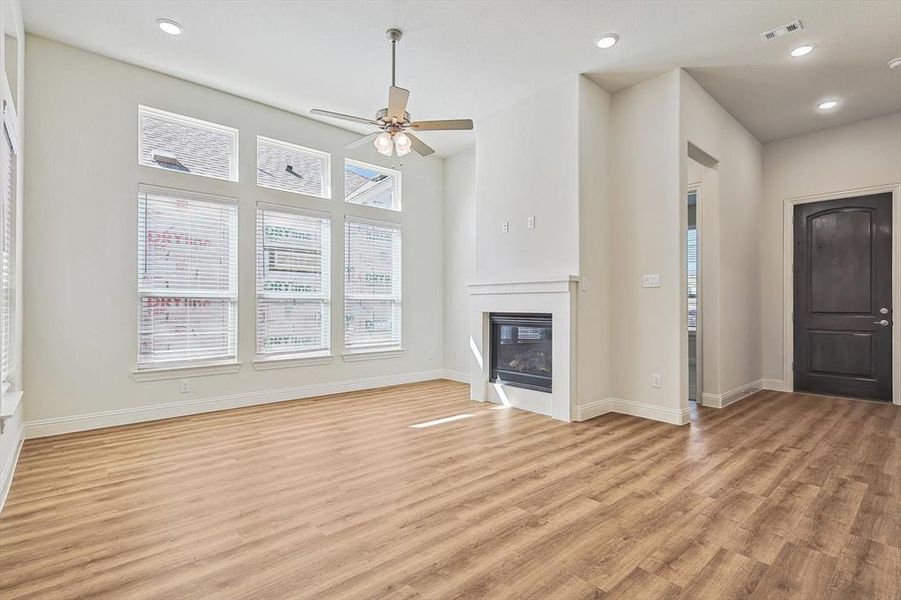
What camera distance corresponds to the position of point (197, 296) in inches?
180

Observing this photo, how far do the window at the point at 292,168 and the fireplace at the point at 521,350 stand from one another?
2652mm

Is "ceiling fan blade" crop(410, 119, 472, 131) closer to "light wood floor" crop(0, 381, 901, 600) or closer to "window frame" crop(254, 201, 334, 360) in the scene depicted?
"window frame" crop(254, 201, 334, 360)

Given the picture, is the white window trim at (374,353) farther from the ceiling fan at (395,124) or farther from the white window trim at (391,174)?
the ceiling fan at (395,124)

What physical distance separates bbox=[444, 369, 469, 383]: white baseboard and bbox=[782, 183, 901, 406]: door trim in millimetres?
4049

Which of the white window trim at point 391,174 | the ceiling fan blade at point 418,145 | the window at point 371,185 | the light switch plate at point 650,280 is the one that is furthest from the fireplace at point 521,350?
the window at point 371,185

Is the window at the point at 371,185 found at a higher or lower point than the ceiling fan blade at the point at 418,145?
higher

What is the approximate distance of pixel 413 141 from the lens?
381cm

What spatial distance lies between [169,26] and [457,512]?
13.6ft

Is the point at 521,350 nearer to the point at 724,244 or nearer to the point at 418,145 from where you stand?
the point at 418,145

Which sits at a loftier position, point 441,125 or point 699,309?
point 441,125

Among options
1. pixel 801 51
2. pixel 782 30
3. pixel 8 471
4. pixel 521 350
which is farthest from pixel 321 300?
pixel 801 51

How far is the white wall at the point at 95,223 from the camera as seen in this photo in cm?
378

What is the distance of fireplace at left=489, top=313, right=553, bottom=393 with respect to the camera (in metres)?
4.63

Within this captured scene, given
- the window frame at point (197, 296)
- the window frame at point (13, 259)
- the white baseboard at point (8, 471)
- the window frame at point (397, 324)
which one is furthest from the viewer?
the window frame at point (397, 324)
